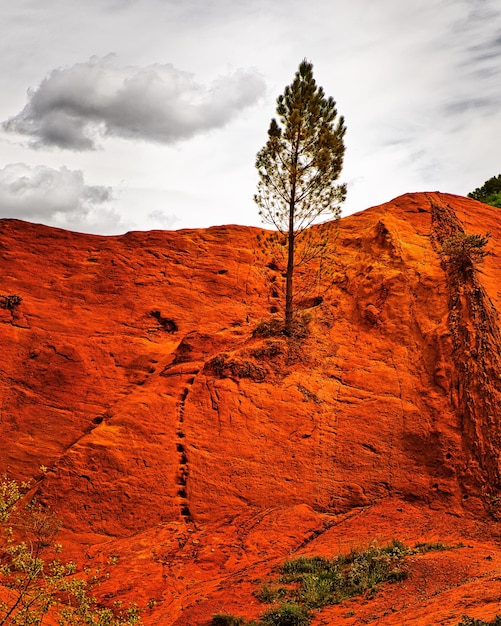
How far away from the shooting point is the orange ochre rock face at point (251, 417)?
12.3 meters

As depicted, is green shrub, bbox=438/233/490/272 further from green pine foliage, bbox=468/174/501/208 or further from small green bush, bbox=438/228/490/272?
green pine foliage, bbox=468/174/501/208

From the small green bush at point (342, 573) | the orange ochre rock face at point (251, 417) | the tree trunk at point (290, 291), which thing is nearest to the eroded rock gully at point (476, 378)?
the orange ochre rock face at point (251, 417)

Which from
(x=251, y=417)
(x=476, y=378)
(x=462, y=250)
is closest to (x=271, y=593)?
(x=251, y=417)

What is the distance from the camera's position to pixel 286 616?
988cm

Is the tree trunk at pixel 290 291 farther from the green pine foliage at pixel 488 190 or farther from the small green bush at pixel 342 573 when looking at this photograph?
the green pine foliage at pixel 488 190

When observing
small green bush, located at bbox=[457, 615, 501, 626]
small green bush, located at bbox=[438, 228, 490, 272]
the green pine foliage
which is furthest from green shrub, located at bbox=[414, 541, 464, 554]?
the green pine foliage

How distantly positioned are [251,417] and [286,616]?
608 cm

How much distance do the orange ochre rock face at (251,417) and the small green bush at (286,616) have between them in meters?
0.30

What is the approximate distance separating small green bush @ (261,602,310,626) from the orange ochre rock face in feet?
0.98

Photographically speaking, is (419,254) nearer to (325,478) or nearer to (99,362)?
(325,478)

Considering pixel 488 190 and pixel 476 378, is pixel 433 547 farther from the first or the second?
pixel 488 190

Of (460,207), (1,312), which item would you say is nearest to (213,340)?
(1,312)

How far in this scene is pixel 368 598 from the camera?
10430 millimetres

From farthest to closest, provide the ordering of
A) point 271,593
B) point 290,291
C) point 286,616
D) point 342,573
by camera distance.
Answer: point 290,291, point 342,573, point 271,593, point 286,616
